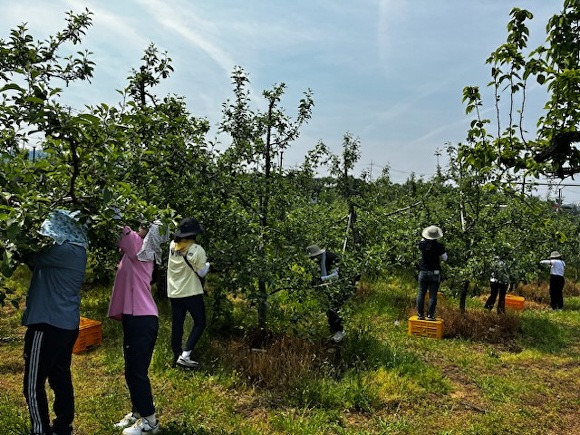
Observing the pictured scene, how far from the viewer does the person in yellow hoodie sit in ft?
14.8

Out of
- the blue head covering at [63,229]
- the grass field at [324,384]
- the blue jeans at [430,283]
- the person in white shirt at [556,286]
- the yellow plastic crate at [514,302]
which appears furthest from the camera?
the person in white shirt at [556,286]

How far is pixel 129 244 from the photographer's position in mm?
3221

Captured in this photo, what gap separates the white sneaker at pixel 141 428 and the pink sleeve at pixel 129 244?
120 centimetres

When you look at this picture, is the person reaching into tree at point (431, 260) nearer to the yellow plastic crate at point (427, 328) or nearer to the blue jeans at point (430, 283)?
the blue jeans at point (430, 283)

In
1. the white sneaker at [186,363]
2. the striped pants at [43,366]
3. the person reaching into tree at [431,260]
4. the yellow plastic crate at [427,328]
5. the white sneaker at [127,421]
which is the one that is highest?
the person reaching into tree at [431,260]

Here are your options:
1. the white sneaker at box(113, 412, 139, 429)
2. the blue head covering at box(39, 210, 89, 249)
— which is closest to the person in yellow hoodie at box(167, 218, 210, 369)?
the white sneaker at box(113, 412, 139, 429)

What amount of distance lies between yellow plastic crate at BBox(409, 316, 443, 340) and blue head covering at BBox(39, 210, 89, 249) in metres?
5.09

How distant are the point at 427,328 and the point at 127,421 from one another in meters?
4.50

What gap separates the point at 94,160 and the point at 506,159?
2976 millimetres

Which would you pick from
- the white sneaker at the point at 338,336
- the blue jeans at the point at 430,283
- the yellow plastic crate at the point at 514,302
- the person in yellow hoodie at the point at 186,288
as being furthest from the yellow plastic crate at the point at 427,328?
the yellow plastic crate at the point at 514,302

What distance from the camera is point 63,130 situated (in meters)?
2.05

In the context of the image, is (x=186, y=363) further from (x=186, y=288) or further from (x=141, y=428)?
(x=141, y=428)

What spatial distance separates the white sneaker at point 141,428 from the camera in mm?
3248

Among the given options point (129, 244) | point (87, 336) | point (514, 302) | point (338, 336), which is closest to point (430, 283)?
point (338, 336)
